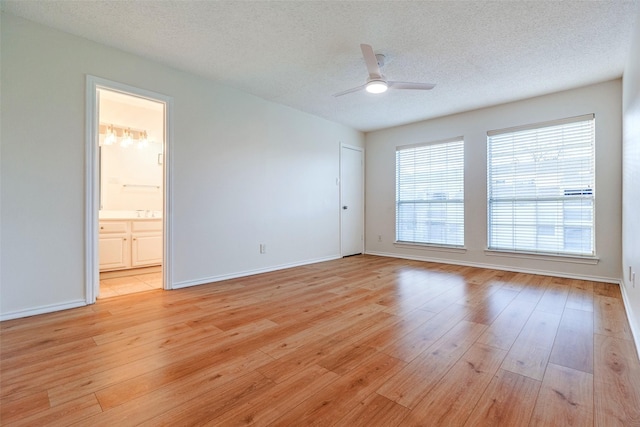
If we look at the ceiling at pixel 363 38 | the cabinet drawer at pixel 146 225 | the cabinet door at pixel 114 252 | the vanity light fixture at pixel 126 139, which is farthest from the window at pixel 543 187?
the vanity light fixture at pixel 126 139

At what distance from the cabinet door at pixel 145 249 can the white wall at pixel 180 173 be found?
1419 millimetres

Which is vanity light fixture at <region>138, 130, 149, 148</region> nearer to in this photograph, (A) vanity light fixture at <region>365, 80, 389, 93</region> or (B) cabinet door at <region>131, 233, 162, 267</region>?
(B) cabinet door at <region>131, 233, 162, 267</region>

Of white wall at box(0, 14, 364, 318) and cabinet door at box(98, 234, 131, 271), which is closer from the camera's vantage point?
white wall at box(0, 14, 364, 318)

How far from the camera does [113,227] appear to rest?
4.16 meters

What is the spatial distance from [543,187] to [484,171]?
2.58 ft

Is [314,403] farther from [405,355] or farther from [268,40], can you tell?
[268,40]

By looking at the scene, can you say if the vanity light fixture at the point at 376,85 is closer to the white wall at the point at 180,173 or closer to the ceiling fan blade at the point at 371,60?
the ceiling fan blade at the point at 371,60

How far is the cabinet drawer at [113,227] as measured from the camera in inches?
159

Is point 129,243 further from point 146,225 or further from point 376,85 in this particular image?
point 376,85

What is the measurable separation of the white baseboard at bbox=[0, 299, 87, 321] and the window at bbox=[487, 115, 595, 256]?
17.1 ft

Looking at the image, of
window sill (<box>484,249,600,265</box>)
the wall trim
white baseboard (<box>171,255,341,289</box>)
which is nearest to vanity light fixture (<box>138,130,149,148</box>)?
white baseboard (<box>171,255,341,289</box>)

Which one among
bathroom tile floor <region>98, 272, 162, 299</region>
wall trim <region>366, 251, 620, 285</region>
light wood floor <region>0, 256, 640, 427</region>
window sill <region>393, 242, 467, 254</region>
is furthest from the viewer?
window sill <region>393, 242, 467, 254</region>

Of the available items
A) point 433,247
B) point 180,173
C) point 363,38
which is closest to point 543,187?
point 433,247

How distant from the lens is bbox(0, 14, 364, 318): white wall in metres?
2.46
